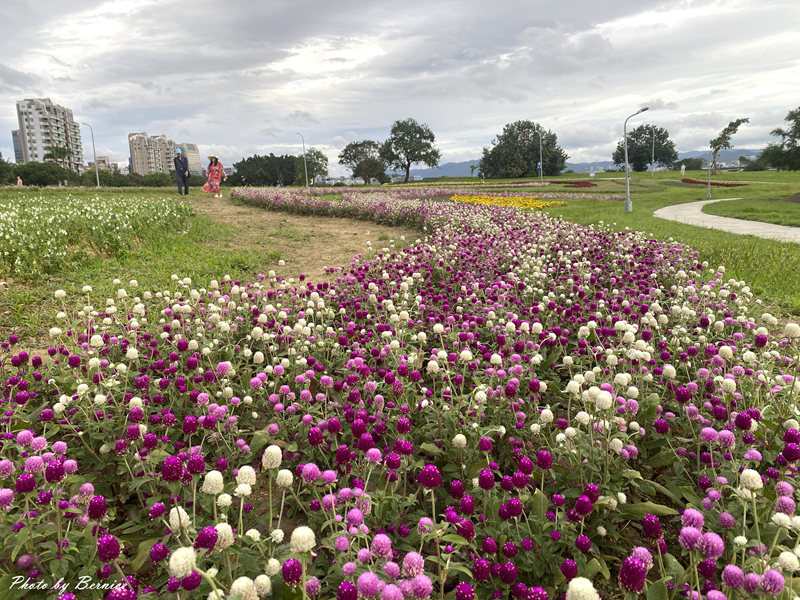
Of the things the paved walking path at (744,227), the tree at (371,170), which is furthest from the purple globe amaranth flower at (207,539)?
the tree at (371,170)

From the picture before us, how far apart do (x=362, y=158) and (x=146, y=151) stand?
129 meters

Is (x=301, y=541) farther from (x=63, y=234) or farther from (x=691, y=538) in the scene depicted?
(x=63, y=234)

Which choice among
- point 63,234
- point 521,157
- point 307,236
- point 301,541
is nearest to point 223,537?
point 301,541

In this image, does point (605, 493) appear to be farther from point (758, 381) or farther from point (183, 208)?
point (183, 208)

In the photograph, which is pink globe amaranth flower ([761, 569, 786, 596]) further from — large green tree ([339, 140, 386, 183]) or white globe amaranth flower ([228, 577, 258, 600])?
large green tree ([339, 140, 386, 183])

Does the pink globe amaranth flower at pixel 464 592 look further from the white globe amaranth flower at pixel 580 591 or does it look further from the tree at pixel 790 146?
the tree at pixel 790 146

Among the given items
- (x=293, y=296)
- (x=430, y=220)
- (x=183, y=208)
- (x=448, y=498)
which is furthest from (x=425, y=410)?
(x=183, y=208)

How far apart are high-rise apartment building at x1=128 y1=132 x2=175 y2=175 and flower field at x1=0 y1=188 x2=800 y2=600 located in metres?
200

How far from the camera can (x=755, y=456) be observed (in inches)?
92.4

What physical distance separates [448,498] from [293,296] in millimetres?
3597

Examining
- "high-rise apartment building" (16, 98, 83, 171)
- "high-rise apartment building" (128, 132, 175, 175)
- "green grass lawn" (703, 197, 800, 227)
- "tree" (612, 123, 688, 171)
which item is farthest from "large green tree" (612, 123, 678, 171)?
"high-rise apartment building" (16, 98, 83, 171)

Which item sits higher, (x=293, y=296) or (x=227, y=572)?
(x=293, y=296)

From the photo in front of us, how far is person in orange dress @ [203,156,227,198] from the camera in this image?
76.3 ft

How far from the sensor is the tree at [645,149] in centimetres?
9002
